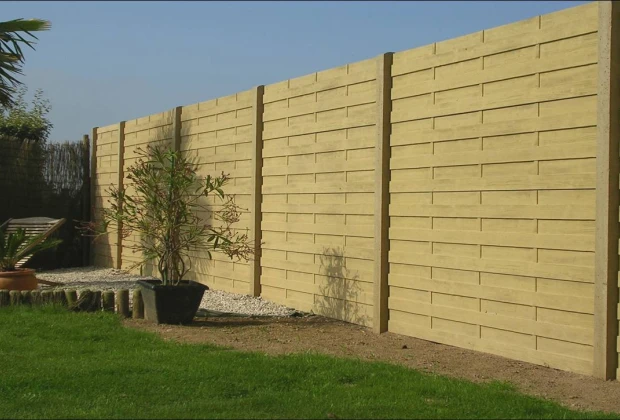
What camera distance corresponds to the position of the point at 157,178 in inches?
357

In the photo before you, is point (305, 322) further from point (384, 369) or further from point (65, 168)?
point (65, 168)

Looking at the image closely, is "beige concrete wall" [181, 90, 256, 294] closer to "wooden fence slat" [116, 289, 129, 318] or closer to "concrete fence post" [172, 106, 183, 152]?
"concrete fence post" [172, 106, 183, 152]

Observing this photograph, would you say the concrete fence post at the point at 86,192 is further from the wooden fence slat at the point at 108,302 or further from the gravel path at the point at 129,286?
the wooden fence slat at the point at 108,302

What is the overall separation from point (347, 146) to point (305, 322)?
76.5 inches

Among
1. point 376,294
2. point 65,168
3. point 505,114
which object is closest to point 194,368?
point 376,294

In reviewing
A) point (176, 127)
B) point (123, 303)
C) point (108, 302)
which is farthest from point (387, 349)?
point (176, 127)

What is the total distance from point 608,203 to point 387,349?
244 centimetres

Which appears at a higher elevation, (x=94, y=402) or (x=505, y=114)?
(x=505, y=114)

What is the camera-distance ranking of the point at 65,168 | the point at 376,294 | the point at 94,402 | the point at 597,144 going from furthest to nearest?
the point at 65,168
the point at 376,294
the point at 597,144
the point at 94,402

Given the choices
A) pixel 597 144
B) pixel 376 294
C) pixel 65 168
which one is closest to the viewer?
pixel 597 144

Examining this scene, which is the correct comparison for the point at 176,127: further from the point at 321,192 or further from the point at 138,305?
the point at 138,305

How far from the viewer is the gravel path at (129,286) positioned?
9.96 metres

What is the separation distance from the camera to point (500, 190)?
22.6 feet

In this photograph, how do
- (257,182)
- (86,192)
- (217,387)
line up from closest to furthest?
1. (217,387)
2. (257,182)
3. (86,192)
